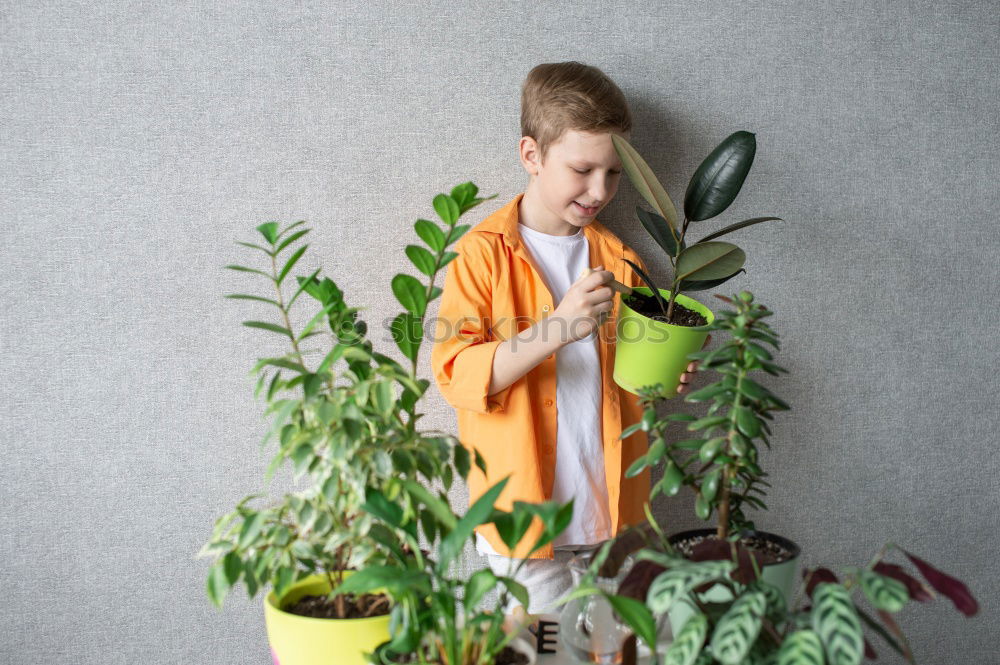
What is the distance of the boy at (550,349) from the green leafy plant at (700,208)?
0.37ft

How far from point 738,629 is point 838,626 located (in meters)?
0.11

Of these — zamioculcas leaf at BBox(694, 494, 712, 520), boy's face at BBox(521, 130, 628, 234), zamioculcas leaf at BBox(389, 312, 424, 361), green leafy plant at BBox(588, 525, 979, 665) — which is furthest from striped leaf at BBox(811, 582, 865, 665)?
boy's face at BBox(521, 130, 628, 234)

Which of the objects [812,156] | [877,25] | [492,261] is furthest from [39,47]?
[877,25]

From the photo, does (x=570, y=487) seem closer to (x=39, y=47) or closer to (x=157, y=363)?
(x=157, y=363)

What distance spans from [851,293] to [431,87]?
1.16 metres

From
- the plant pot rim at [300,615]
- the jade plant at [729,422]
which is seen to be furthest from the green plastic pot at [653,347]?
the plant pot rim at [300,615]

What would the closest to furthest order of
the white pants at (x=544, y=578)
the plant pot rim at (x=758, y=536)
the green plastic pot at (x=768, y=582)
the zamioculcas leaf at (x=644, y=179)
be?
1. the green plastic pot at (x=768, y=582)
2. the plant pot rim at (x=758, y=536)
3. the zamioculcas leaf at (x=644, y=179)
4. the white pants at (x=544, y=578)

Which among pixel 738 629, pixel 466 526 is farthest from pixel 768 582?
pixel 466 526

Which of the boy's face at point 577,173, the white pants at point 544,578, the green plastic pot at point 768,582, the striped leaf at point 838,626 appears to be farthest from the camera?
the white pants at point 544,578

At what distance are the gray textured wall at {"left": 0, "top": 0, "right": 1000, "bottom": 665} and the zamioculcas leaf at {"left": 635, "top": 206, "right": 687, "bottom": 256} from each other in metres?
0.25

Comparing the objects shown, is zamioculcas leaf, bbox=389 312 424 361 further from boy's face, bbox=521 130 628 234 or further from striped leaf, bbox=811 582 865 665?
striped leaf, bbox=811 582 865 665

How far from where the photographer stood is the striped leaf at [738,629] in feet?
2.83

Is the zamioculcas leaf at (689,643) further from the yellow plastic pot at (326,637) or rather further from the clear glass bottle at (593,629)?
the yellow plastic pot at (326,637)

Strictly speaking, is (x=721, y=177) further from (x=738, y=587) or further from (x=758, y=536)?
(x=738, y=587)
